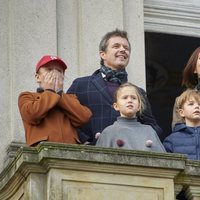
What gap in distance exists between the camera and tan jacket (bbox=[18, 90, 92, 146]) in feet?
49.1

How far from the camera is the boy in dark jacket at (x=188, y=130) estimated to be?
15.5 metres

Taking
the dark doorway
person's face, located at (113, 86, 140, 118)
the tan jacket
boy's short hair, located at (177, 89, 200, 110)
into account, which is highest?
the dark doorway

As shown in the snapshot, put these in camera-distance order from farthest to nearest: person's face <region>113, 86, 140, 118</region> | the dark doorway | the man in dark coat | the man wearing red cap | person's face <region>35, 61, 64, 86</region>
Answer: the dark doorway < the man in dark coat < person's face <region>35, 61, 64, 86</region> < person's face <region>113, 86, 140, 118</region> < the man wearing red cap

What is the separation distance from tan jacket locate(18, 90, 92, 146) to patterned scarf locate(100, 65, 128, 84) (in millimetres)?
→ 880

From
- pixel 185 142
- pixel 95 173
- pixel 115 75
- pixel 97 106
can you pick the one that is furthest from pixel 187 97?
pixel 95 173

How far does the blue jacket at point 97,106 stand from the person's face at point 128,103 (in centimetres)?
44

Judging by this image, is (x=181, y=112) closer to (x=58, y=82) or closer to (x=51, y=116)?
(x=58, y=82)

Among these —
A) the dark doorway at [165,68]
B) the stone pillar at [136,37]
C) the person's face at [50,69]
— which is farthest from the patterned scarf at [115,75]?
the dark doorway at [165,68]

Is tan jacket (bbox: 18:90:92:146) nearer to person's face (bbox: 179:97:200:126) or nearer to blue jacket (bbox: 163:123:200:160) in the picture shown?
blue jacket (bbox: 163:123:200:160)

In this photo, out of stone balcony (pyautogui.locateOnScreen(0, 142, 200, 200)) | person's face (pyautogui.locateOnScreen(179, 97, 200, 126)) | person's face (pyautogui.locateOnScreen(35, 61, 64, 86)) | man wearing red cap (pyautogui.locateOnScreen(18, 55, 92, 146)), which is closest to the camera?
stone balcony (pyautogui.locateOnScreen(0, 142, 200, 200))

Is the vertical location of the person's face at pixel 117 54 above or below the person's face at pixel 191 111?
above

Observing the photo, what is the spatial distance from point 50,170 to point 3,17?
14.6 ft

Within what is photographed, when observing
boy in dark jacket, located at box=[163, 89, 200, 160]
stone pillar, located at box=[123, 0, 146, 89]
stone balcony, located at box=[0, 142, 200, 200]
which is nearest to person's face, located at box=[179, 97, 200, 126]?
boy in dark jacket, located at box=[163, 89, 200, 160]

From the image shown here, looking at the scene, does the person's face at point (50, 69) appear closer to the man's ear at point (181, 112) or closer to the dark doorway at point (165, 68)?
the man's ear at point (181, 112)
